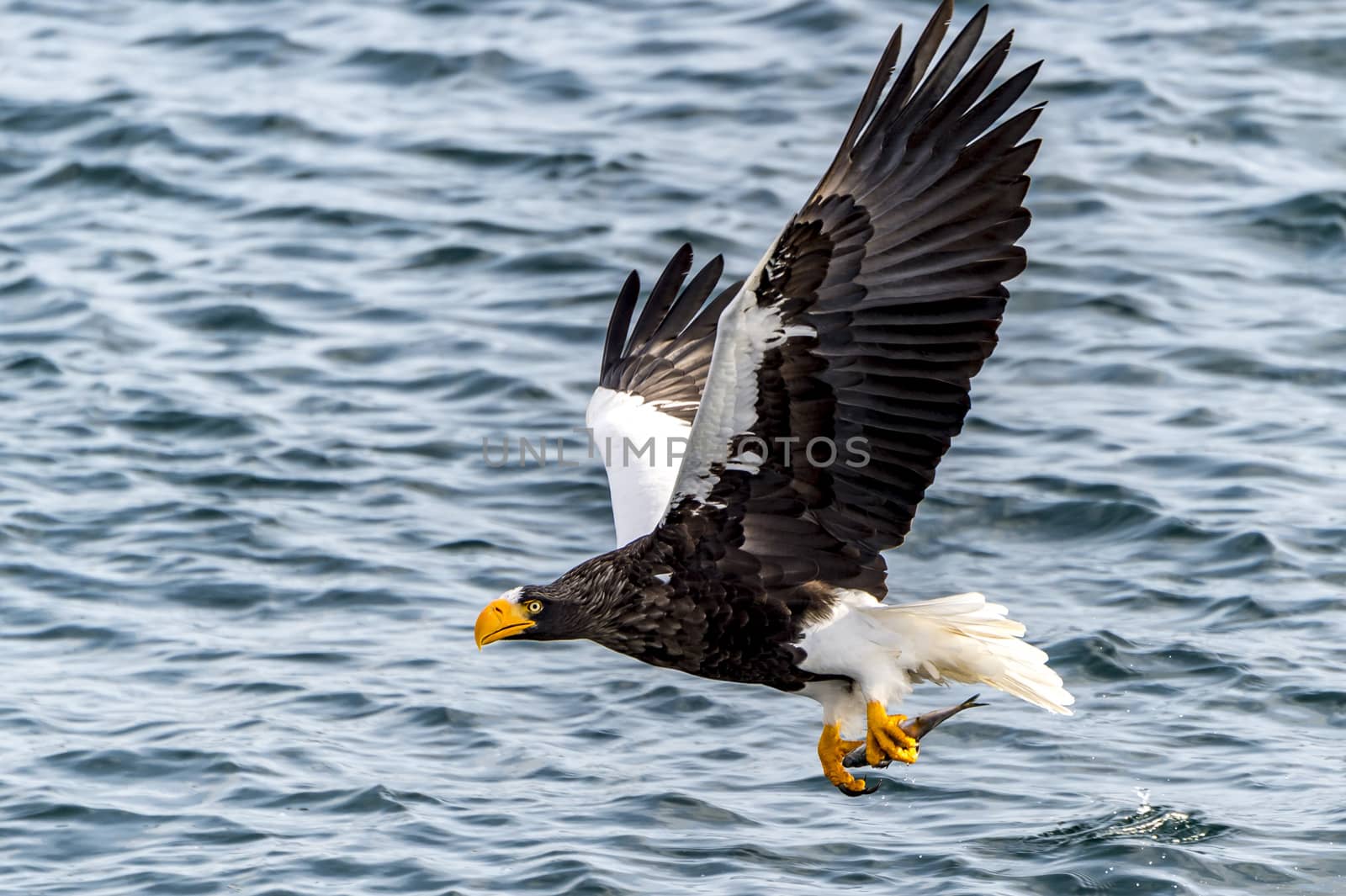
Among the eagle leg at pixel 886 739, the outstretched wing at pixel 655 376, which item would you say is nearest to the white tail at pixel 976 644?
the eagle leg at pixel 886 739

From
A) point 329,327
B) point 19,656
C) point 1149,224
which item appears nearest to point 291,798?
point 19,656

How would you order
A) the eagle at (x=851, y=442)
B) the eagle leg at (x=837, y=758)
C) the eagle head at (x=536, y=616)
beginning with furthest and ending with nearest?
1. the eagle leg at (x=837, y=758)
2. the eagle head at (x=536, y=616)
3. the eagle at (x=851, y=442)

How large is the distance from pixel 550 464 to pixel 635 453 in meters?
2.42

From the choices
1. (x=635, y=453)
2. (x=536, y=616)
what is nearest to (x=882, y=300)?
(x=536, y=616)

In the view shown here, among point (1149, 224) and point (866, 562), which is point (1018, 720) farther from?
point (1149, 224)

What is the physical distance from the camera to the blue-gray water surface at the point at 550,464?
7172mm

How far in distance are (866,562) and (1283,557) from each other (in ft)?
10.5

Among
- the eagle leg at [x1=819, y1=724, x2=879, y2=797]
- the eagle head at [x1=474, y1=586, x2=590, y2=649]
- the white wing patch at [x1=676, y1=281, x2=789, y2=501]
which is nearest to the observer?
the white wing patch at [x1=676, y1=281, x2=789, y2=501]

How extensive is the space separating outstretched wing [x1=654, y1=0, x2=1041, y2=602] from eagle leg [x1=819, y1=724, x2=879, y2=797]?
3.29 feet

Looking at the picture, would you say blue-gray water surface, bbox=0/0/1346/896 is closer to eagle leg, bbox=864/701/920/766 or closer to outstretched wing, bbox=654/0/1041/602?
eagle leg, bbox=864/701/920/766

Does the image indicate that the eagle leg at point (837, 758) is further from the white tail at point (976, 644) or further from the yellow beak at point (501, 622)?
the yellow beak at point (501, 622)

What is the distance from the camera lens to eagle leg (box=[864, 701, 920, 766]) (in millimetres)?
6340

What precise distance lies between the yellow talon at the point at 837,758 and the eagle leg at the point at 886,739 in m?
0.25

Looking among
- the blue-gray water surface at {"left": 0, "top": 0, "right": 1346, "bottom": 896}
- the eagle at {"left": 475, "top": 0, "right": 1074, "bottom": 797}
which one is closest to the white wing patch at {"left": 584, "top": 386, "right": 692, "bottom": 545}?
the eagle at {"left": 475, "top": 0, "right": 1074, "bottom": 797}
